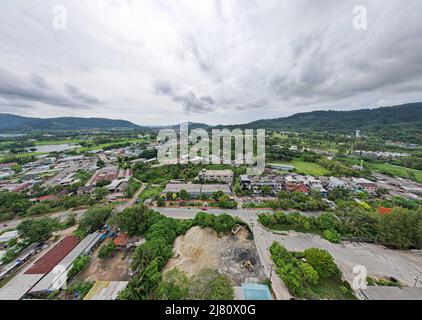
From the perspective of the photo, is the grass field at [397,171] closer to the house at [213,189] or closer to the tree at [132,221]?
the house at [213,189]

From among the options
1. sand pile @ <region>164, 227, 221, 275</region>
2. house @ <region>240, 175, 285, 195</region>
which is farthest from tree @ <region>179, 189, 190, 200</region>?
house @ <region>240, 175, 285, 195</region>

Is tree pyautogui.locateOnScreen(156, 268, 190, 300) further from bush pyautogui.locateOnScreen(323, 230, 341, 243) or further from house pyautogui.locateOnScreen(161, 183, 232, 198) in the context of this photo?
bush pyautogui.locateOnScreen(323, 230, 341, 243)

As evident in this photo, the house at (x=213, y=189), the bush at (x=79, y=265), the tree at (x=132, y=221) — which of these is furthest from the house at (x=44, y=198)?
the house at (x=213, y=189)

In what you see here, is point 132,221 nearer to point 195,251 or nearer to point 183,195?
point 195,251

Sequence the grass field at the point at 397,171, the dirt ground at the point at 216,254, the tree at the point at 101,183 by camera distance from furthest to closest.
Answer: the grass field at the point at 397,171
the tree at the point at 101,183
the dirt ground at the point at 216,254

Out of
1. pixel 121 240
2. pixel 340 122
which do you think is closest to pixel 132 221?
pixel 121 240
